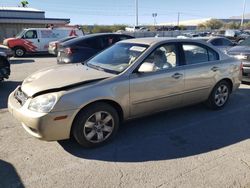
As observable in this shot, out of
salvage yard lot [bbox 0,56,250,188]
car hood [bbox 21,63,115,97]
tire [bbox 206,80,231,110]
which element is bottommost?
salvage yard lot [bbox 0,56,250,188]

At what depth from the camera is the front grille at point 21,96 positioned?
390cm

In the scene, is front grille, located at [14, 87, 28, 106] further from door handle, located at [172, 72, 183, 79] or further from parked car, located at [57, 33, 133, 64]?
parked car, located at [57, 33, 133, 64]

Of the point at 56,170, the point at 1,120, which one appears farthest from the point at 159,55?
the point at 1,120

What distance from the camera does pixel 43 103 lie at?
11.9 ft

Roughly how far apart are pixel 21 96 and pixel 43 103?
66 cm

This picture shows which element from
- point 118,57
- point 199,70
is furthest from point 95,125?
point 199,70

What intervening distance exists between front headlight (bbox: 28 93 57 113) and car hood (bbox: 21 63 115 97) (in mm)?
135

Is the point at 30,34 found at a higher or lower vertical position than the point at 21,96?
higher

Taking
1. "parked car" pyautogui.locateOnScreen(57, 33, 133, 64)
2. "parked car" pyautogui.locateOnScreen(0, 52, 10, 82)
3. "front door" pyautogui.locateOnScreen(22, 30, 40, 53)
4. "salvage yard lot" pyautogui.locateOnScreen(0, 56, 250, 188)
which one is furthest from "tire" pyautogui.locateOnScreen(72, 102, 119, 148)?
"front door" pyautogui.locateOnScreen(22, 30, 40, 53)

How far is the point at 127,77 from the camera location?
4.21m

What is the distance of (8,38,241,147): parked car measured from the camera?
12.0ft

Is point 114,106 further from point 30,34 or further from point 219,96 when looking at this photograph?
point 30,34

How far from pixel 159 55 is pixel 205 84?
1.27m

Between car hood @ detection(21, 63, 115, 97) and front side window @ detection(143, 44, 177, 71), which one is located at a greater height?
front side window @ detection(143, 44, 177, 71)
